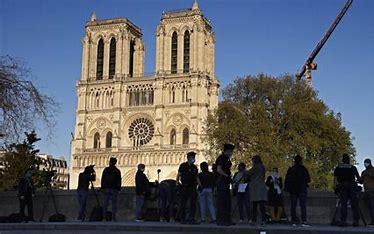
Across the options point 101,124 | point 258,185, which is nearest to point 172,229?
point 258,185

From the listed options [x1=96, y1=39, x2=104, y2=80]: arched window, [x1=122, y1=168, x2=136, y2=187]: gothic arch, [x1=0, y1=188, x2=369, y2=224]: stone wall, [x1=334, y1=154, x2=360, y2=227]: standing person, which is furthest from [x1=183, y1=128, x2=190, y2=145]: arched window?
[x1=334, y1=154, x2=360, y2=227]: standing person

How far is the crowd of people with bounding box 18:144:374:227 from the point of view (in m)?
12.6

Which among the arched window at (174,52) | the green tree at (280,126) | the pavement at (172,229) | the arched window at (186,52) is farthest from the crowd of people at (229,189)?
the arched window at (174,52)

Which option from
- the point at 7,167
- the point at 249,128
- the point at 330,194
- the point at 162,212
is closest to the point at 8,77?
the point at 162,212

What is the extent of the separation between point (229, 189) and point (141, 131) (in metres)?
61.7

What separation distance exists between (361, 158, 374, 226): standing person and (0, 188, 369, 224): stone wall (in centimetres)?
104

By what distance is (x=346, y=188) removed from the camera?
12.9 meters

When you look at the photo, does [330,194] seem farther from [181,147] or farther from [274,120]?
[181,147]

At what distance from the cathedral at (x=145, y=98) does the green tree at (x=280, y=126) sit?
28629 mm

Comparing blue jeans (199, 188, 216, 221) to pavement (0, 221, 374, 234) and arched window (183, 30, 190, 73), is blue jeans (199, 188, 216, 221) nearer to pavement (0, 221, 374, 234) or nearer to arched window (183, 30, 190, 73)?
pavement (0, 221, 374, 234)

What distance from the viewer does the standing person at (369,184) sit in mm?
13562

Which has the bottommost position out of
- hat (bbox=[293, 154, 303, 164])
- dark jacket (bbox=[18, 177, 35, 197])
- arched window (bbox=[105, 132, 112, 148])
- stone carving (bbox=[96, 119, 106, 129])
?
dark jacket (bbox=[18, 177, 35, 197])

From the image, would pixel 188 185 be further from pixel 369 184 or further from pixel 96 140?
pixel 96 140

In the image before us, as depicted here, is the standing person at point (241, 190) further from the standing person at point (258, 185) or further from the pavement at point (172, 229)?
the pavement at point (172, 229)
